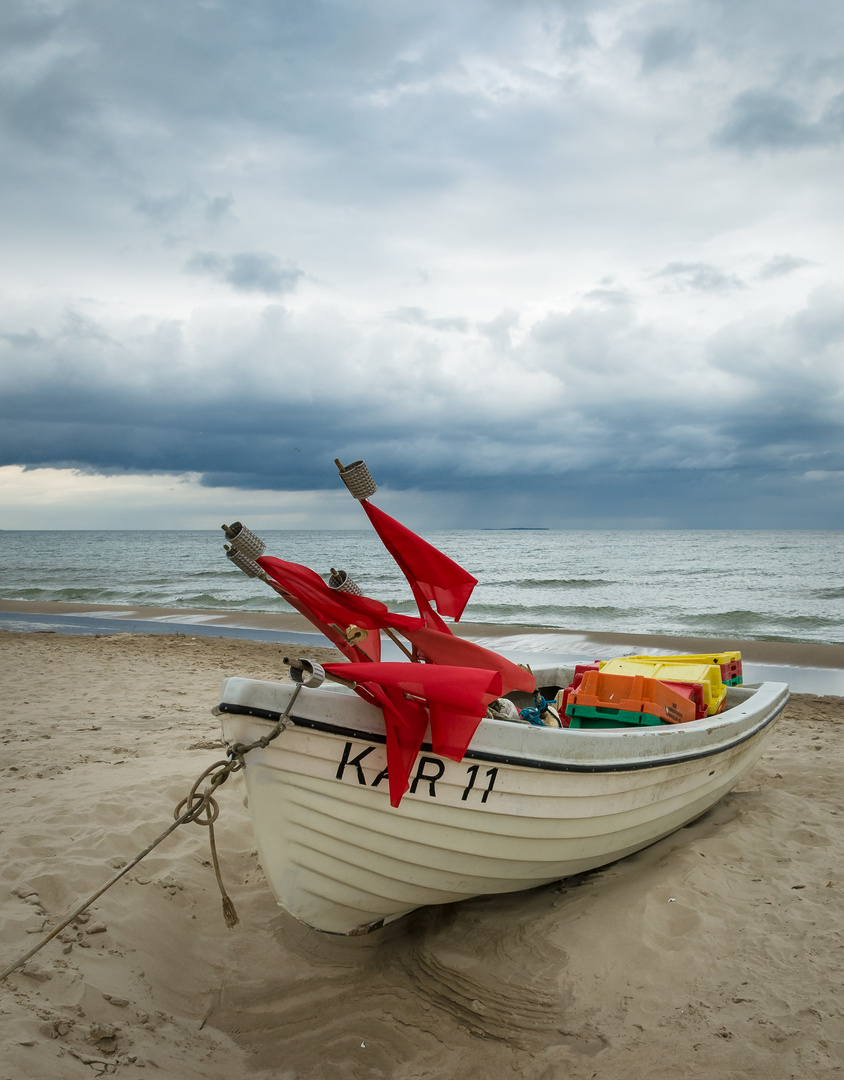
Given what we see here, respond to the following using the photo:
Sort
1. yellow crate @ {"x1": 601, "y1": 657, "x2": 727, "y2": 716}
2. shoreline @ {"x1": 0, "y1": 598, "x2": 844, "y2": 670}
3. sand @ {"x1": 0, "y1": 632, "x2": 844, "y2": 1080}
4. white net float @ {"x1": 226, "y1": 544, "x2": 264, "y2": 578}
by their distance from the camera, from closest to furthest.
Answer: sand @ {"x1": 0, "y1": 632, "x2": 844, "y2": 1080}, white net float @ {"x1": 226, "y1": 544, "x2": 264, "y2": 578}, yellow crate @ {"x1": 601, "y1": 657, "x2": 727, "y2": 716}, shoreline @ {"x1": 0, "y1": 598, "x2": 844, "y2": 670}

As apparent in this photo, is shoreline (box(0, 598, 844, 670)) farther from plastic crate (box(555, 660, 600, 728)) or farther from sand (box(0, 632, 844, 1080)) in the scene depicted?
sand (box(0, 632, 844, 1080))

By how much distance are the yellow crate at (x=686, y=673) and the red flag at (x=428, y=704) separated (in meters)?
2.26

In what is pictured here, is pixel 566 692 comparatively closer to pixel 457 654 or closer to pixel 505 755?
pixel 457 654


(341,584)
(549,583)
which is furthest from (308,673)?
(549,583)

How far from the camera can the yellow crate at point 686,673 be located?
16.7 ft

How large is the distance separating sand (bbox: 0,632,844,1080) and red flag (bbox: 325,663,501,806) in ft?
3.96

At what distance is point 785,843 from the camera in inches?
182

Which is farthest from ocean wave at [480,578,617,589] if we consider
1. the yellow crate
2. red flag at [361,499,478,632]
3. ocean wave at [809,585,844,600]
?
red flag at [361,499,478,632]

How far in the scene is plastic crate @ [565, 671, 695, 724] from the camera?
182 inches

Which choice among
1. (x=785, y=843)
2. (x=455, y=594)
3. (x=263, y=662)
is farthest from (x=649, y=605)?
(x=455, y=594)

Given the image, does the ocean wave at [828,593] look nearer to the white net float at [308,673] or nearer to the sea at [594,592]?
the sea at [594,592]

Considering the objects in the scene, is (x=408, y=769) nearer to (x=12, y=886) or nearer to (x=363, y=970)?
(x=363, y=970)

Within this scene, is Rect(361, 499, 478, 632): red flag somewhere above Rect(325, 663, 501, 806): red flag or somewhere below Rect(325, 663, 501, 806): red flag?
above

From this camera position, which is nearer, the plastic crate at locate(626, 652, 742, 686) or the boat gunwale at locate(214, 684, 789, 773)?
the boat gunwale at locate(214, 684, 789, 773)
